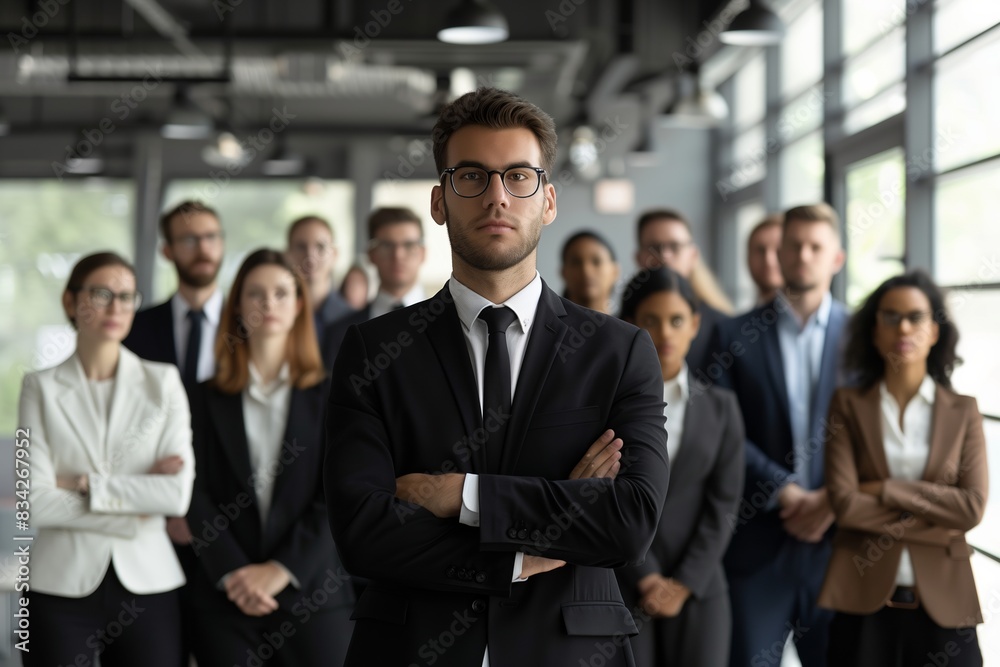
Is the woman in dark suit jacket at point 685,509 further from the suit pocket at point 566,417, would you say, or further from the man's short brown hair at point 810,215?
the suit pocket at point 566,417

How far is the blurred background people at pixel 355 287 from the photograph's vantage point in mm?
8023

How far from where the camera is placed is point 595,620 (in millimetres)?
2086

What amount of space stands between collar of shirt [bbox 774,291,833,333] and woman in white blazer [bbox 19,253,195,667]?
2.30 metres

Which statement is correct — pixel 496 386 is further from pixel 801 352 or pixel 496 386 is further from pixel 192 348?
pixel 192 348

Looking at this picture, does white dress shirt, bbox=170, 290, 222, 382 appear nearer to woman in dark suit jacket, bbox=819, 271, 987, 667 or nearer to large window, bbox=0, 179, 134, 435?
woman in dark suit jacket, bbox=819, 271, 987, 667

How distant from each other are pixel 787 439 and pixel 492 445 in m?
2.31

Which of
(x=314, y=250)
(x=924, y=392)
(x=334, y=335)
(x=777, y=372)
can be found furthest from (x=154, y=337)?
(x=924, y=392)

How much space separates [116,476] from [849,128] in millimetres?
6111

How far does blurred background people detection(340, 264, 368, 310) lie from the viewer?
26.3 ft

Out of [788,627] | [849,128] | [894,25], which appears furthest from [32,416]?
[849,128]

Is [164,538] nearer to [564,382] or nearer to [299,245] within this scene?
[564,382]

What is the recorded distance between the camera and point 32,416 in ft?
11.5

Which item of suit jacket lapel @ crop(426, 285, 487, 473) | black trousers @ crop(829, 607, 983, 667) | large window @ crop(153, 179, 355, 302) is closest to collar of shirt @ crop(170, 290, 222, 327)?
suit jacket lapel @ crop(426, 285, 487, 473)

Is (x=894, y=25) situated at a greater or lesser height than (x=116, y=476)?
greater
